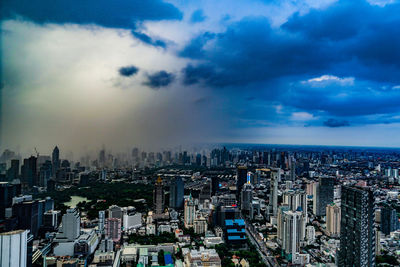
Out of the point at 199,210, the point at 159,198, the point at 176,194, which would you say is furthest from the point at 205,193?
the point at 159,198

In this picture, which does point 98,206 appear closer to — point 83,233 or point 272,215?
point 83,233

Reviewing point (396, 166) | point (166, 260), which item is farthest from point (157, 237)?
point (396, 166)

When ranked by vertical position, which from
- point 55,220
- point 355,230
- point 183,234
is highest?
point 355,230

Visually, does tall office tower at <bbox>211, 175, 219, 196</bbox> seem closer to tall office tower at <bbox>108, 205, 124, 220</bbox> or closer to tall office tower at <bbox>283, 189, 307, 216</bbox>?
tall office tower at <bbox>283, 189, 307, 216</bbox>

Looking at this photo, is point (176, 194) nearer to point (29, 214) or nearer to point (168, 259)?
point (168, 259)

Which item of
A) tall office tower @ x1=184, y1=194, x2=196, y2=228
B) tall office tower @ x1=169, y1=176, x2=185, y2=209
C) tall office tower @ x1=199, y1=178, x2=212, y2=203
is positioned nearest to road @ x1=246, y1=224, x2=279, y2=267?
tall office tower @ x1=184, y1=194, x2=196, y2=228

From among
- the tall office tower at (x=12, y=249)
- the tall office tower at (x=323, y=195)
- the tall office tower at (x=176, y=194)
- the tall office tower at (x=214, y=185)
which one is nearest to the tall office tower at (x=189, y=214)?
the tall office tower at (x=176, y=194)
